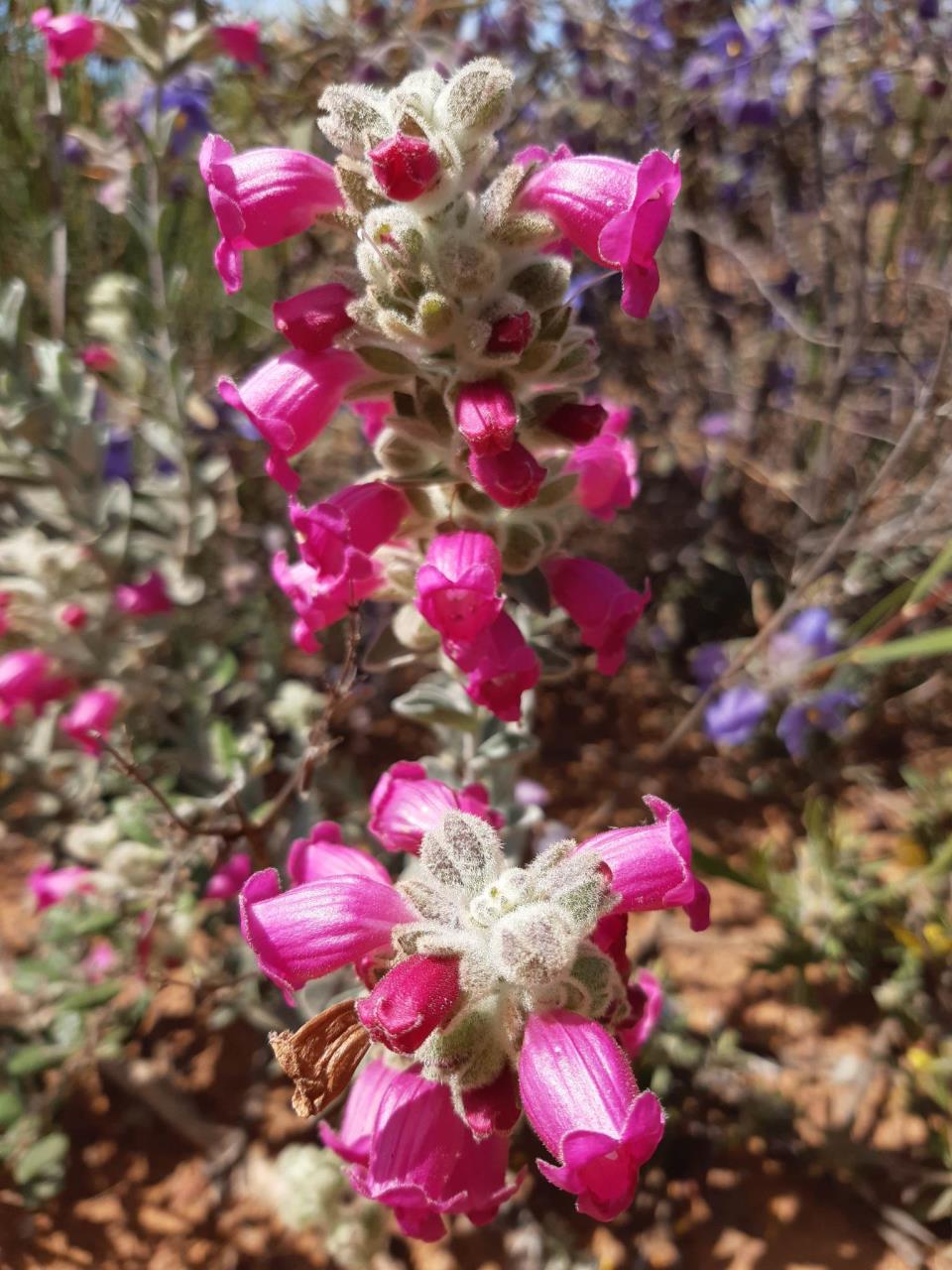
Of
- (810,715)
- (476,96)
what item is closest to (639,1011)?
(476,96)

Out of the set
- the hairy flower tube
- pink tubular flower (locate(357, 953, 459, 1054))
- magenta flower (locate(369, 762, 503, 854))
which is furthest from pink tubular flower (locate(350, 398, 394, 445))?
pink tubular flower (locate(357, 953, 459, 1054))

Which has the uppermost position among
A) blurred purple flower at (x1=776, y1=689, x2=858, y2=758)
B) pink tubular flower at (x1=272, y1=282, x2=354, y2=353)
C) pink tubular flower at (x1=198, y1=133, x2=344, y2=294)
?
pink tubular flower at (x1=198, y1=133, x2=344, y2=294)

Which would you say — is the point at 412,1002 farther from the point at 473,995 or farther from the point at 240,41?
the point at 240,41

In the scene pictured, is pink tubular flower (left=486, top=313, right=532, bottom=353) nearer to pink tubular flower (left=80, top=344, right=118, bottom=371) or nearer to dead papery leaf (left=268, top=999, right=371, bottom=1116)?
dead papery leaf (left=268, top=999, right=371, bottom=1116)

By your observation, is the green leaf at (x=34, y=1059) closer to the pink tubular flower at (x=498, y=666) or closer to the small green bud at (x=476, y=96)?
the pink tubular flower at (x=498, y=666)

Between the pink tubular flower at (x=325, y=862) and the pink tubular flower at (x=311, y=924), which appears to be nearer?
the pink tubular flower at (x=311, y=924)

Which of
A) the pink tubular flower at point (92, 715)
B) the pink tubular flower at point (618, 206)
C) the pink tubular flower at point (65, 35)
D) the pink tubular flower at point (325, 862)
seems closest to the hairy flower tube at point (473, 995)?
the pink tubular flower at point (325, 862)

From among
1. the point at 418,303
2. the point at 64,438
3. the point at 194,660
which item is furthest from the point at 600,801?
the point at 418,303
